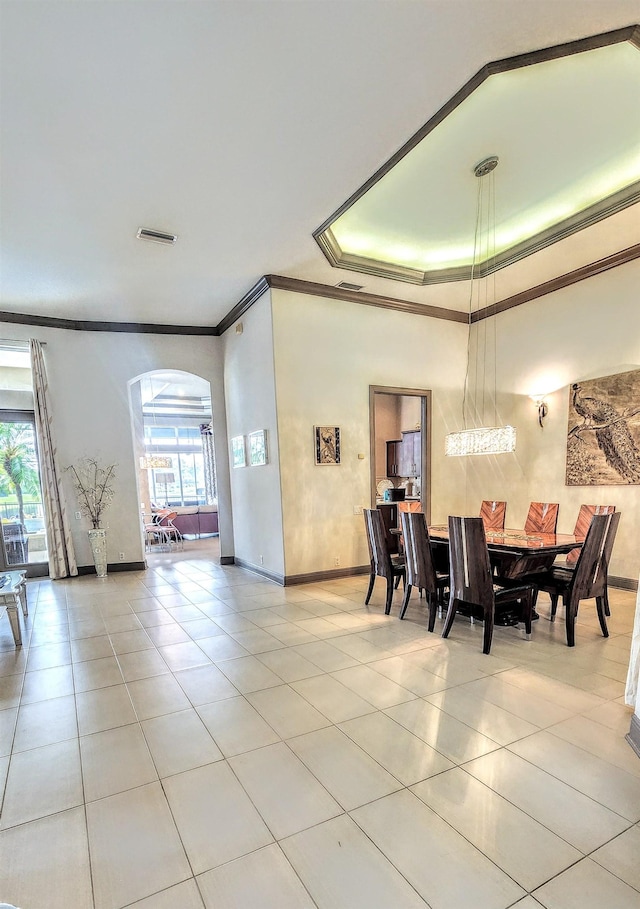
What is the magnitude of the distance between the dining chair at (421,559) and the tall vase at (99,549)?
14.8 ft

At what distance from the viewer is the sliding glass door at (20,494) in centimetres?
628

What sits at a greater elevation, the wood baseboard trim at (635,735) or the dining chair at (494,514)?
the dining chair at (494,514)

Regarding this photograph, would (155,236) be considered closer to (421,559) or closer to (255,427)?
(255,427)

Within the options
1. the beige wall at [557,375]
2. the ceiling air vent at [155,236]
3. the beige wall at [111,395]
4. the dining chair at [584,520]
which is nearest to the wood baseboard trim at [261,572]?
the beige wall at [111,395]

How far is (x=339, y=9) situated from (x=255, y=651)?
4014mm

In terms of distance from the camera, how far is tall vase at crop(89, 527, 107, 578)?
6215 millimetres

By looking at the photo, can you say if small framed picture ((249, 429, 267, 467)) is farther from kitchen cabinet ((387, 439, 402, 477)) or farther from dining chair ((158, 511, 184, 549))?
dining chair ((158, 511, 184, 549))

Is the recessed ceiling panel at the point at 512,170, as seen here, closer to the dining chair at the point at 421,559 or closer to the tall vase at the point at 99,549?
the dining chair at the point at 421,559

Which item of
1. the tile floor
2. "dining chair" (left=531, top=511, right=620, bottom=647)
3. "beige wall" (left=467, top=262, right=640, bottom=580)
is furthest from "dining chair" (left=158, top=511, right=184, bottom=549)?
"dining chair" (left=531, top=511, right=620, bottom=647)

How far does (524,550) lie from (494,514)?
5.90ft

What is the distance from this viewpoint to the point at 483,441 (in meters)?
4.41

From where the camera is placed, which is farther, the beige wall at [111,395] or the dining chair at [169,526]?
the dining chair at [169,526]

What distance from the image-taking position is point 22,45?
87.0 inches

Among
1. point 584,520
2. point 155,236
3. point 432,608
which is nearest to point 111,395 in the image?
point 155,236
